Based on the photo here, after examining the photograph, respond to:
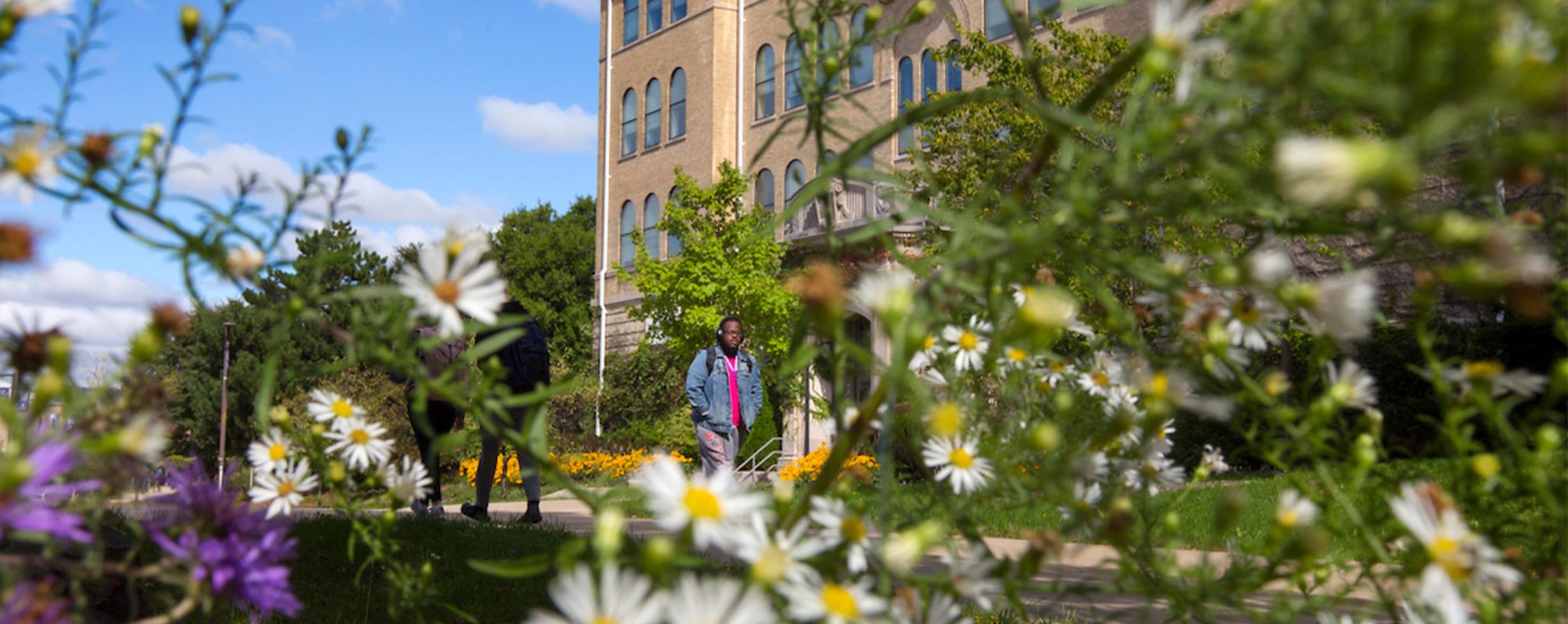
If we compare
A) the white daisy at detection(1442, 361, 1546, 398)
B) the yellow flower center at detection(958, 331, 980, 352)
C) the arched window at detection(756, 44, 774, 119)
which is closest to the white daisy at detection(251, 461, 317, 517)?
the yellow flower center at detection(958, 331, 980, 352)

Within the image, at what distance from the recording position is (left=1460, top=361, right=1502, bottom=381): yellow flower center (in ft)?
3.64

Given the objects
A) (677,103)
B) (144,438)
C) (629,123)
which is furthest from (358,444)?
(629,123)

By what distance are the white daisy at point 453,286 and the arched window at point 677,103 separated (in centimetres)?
2665

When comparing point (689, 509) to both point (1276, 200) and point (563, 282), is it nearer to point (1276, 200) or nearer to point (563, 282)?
point (1276, 200)

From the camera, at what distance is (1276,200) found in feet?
3.64

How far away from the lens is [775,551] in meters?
0.79

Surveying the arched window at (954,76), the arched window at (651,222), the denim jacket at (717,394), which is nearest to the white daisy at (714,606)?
the denim jacket at (717,394)

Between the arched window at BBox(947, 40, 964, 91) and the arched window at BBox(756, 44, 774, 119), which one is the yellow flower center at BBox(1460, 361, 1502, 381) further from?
the arched window at BBox(756, 44, 774, 119)

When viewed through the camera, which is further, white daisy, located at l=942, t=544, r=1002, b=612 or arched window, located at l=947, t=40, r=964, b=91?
arched window, located at l=947, t=40, r=964, b=91

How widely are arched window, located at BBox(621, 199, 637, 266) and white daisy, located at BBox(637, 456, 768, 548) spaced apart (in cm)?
2744

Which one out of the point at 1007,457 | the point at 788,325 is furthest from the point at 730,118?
the point at 1007,457

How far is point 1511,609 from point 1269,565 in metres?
0.31

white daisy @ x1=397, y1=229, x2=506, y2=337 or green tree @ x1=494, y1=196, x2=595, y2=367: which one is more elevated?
green tree @ x1=494, y1=196, x2=595, y2=367

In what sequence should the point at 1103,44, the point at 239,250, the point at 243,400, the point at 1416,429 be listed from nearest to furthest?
1. the point at 239,250
2. the point at 1416,429
3. the point at 1103,44
4. the point at 243,400
